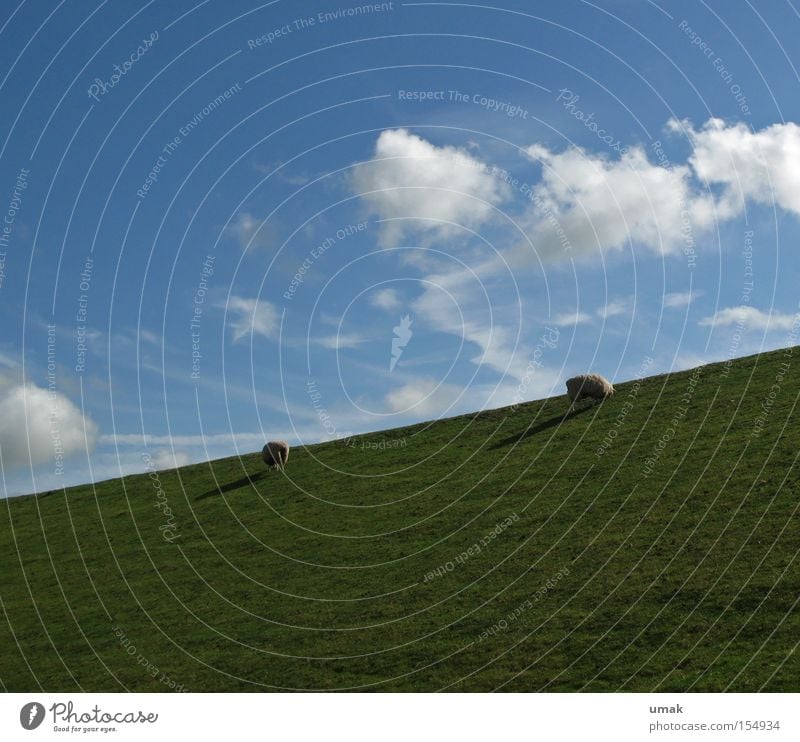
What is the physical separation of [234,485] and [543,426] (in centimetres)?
1912

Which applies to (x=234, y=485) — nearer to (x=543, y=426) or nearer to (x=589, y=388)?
(x=543, y=426)

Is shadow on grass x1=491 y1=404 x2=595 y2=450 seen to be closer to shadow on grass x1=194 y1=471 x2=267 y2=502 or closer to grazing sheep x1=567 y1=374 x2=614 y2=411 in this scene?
grazing sheep x1=567 y1=374 x2=614 y2=411

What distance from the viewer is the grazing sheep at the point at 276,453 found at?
51.9 m

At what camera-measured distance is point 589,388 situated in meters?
47.7

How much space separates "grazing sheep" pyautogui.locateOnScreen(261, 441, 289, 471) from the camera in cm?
5191

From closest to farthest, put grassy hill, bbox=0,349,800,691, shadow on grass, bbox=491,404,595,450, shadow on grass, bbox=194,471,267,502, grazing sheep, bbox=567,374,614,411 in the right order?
1. grassy hill, bbox=0,349,800,691
2. shadow on grass, bbox=491,404,595,450
3. grazing sheep, bbox=567,374,614,411
4. shadow on grass, bbox=194,471,267,502

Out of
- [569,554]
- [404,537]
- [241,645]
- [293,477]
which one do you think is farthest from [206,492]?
[569,554]

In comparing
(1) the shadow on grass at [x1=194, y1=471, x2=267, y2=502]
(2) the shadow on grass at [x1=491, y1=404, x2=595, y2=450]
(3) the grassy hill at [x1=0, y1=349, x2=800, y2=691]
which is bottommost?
(3) the grassy hill at [x1=0, y1=349, x2=800, y2=691]

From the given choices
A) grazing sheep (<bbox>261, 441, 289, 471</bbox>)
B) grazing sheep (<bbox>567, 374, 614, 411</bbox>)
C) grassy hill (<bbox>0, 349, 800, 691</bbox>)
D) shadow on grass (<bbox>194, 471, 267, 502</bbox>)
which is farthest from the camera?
grazing sheep (<bbox>261, 441, 289, 471</bbox>)

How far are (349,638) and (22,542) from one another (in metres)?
31.8

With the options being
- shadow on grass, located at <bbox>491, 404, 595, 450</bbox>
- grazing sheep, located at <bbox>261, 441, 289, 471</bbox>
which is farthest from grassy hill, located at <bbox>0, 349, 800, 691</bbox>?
grazing sheep, located at <bbox>261, 441, 289, 471</bbox>

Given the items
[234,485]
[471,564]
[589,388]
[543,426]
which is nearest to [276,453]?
[234,485]

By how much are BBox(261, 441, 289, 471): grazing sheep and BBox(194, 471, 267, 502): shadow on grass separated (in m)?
0.88

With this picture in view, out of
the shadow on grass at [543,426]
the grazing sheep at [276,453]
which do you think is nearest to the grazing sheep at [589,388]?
the shadow on grass at [543,426]
